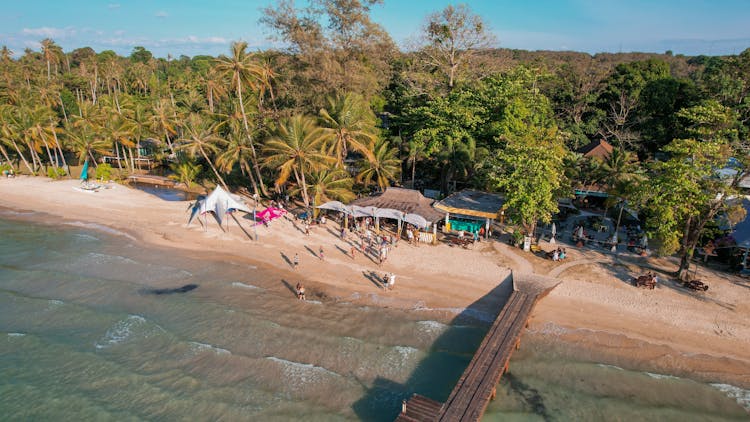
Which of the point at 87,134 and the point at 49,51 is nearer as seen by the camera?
the point at 87,134

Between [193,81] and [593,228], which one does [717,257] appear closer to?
[593,228]

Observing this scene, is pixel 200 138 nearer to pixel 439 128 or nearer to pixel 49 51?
pixel 439 128

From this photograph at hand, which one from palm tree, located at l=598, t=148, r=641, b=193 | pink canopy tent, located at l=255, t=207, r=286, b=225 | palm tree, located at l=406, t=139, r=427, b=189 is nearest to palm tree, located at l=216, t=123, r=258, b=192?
pink canopy tent, located at l=255, t=207, r=286, b=225

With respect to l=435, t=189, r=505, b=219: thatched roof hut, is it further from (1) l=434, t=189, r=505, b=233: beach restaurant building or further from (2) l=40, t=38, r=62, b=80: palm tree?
(2) l=40, t=38, r=62, b=80: palm tree

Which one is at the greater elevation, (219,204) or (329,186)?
(329,186)

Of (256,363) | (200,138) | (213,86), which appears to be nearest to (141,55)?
(213,86)

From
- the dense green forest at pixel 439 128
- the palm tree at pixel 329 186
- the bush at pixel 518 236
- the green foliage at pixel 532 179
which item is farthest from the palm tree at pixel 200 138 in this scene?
the bush at pixel 518 236
